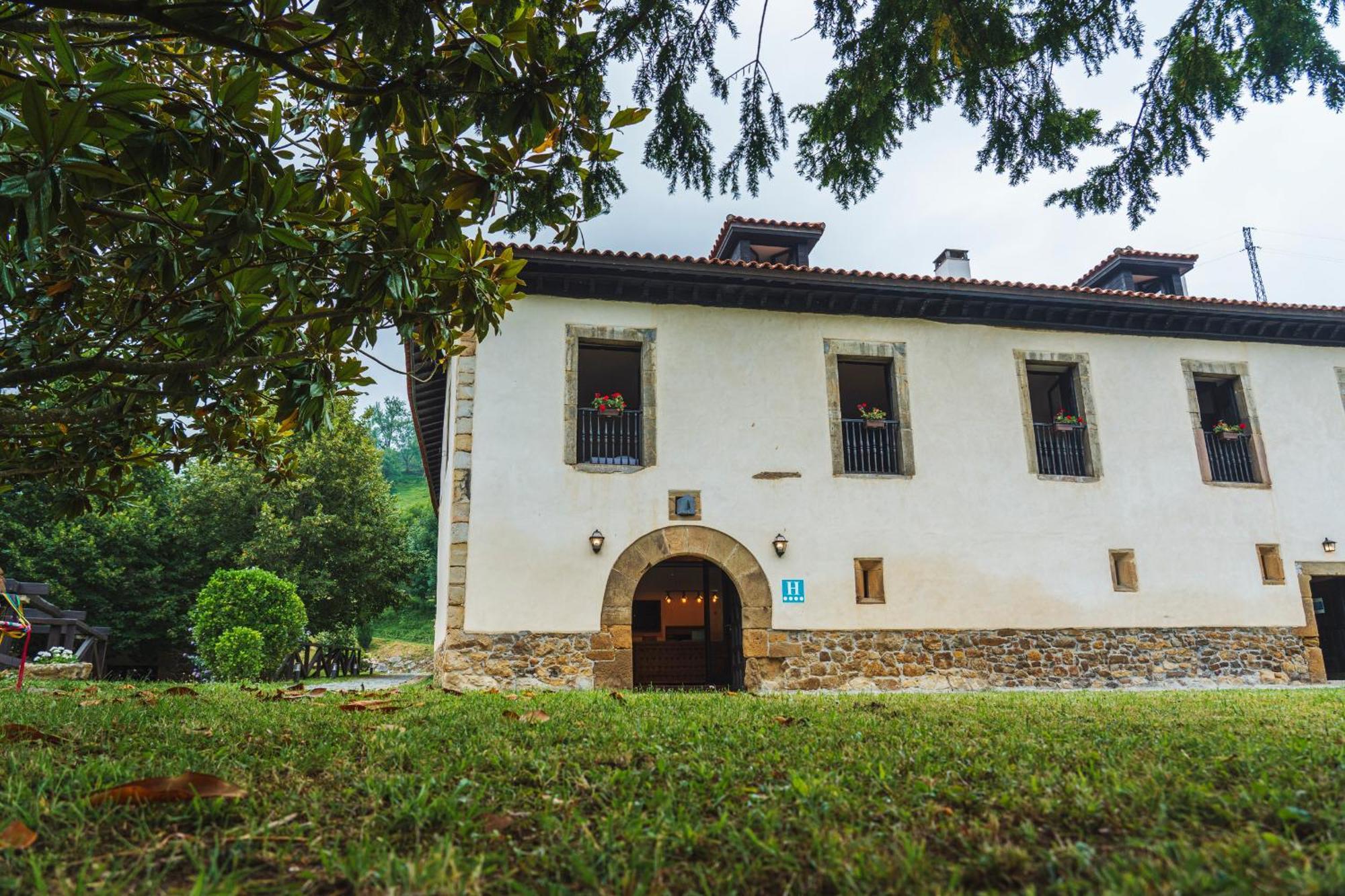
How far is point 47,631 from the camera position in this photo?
9383 mm

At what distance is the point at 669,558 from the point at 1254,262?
24.8 m

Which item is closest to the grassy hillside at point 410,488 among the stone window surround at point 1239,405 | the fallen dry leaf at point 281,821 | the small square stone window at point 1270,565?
the stone window surround at point 1239,405

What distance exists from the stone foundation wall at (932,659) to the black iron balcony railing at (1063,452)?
2075 mm

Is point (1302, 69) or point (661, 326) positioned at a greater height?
point (661, 326)

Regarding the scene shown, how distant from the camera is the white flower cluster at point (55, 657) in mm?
8430

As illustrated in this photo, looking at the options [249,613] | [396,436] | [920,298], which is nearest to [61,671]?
[249,613]

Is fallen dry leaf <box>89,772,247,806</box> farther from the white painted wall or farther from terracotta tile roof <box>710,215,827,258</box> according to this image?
terracotta tile roof <box>710,215,827,258</box>

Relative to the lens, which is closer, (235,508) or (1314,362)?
(1314,362)

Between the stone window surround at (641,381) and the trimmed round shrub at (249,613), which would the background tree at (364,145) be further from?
the trimmed round shrub at (249,613)

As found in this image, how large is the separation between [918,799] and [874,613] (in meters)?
7.19

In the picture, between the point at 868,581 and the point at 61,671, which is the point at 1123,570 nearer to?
the point at 868,581

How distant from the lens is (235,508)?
65.4 feet

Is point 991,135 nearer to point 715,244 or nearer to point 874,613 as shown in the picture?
point 874,613

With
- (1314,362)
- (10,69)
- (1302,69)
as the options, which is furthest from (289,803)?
(1314,362)
